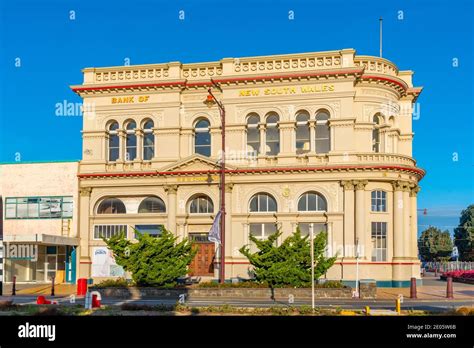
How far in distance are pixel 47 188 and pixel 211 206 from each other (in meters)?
12.2

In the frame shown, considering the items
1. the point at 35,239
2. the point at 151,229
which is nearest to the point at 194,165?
the point at 151,229

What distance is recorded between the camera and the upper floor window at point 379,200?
38750mm

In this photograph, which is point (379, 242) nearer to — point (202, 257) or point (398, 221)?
point (398, 221)

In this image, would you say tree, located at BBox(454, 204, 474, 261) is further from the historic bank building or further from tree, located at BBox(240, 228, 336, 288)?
tree, located at BBox(240, 228, 336, 288)

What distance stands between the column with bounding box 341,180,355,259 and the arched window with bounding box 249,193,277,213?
15.7ft

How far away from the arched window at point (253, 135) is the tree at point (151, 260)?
11760 mm

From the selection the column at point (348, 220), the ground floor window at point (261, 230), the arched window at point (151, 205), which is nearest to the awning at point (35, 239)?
the arched window at point (151, 205)

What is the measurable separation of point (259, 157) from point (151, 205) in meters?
8.52

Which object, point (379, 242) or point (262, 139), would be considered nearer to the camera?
point (379, 242)

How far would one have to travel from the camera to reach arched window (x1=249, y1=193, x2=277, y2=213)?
39.8 metres

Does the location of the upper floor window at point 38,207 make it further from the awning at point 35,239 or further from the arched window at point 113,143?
the arched window at point 113,143

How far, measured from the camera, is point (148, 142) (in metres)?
42.8
